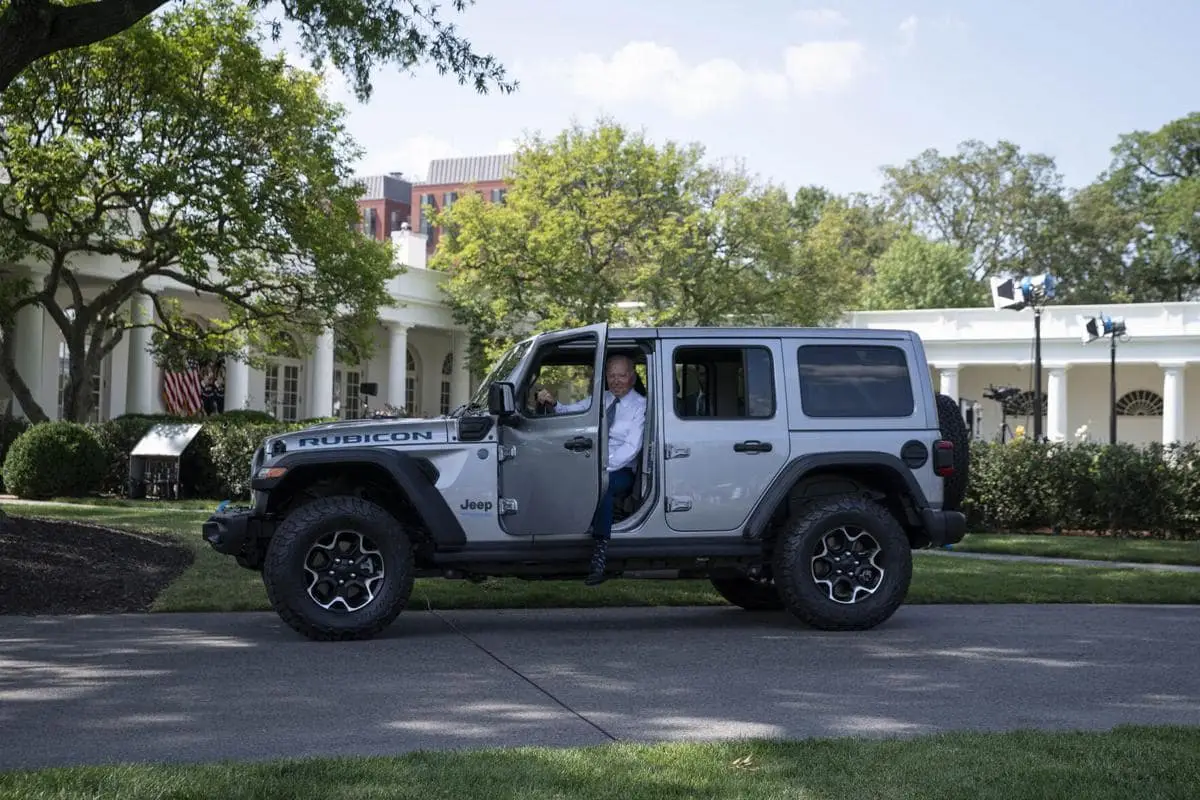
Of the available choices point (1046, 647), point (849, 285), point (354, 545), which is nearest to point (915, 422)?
point (1046, 647)

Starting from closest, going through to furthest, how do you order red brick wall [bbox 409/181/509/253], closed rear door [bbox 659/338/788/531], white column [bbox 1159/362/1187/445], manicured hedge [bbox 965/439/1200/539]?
closed rear door [bbox 659/338/788/531] → manicured hedge [bbox 965/439/1200/539] → white column [bbox 1159/362/1187/445] → red brick wall [bbox 409/181/509/253]

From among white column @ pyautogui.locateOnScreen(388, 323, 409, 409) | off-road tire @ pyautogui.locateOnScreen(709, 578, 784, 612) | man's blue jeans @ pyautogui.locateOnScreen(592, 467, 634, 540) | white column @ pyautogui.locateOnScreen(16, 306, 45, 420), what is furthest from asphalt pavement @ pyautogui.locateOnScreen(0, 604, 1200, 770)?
white column @ pyautogui.locateOnScreen(388, 323, 409, 409)

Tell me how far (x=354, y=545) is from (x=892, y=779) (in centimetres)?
469

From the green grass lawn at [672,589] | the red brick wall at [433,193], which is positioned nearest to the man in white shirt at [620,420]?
the green grass lawn at [672,589]

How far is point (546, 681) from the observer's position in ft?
24.0

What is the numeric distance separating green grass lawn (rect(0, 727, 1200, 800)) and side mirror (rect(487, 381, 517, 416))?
3.59 metres

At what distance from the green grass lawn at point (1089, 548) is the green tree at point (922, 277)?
4840 centimetres

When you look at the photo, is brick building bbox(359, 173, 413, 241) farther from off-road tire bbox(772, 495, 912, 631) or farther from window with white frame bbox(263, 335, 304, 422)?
off-road tire bbox(772, 495, 912, 631)

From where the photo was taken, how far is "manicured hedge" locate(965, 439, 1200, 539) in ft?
65.9

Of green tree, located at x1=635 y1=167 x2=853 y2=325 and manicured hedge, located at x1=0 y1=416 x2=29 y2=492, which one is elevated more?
green tree, located at x1=635 y1=167 x2=853 y2=325

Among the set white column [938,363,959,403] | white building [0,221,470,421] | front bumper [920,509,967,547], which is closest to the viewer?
front bumper [920,509,967,547]

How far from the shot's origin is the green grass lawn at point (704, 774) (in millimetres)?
4730

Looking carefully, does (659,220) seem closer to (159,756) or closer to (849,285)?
(849,285)

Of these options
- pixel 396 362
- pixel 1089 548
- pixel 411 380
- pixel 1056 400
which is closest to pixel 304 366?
pixel 396 362
